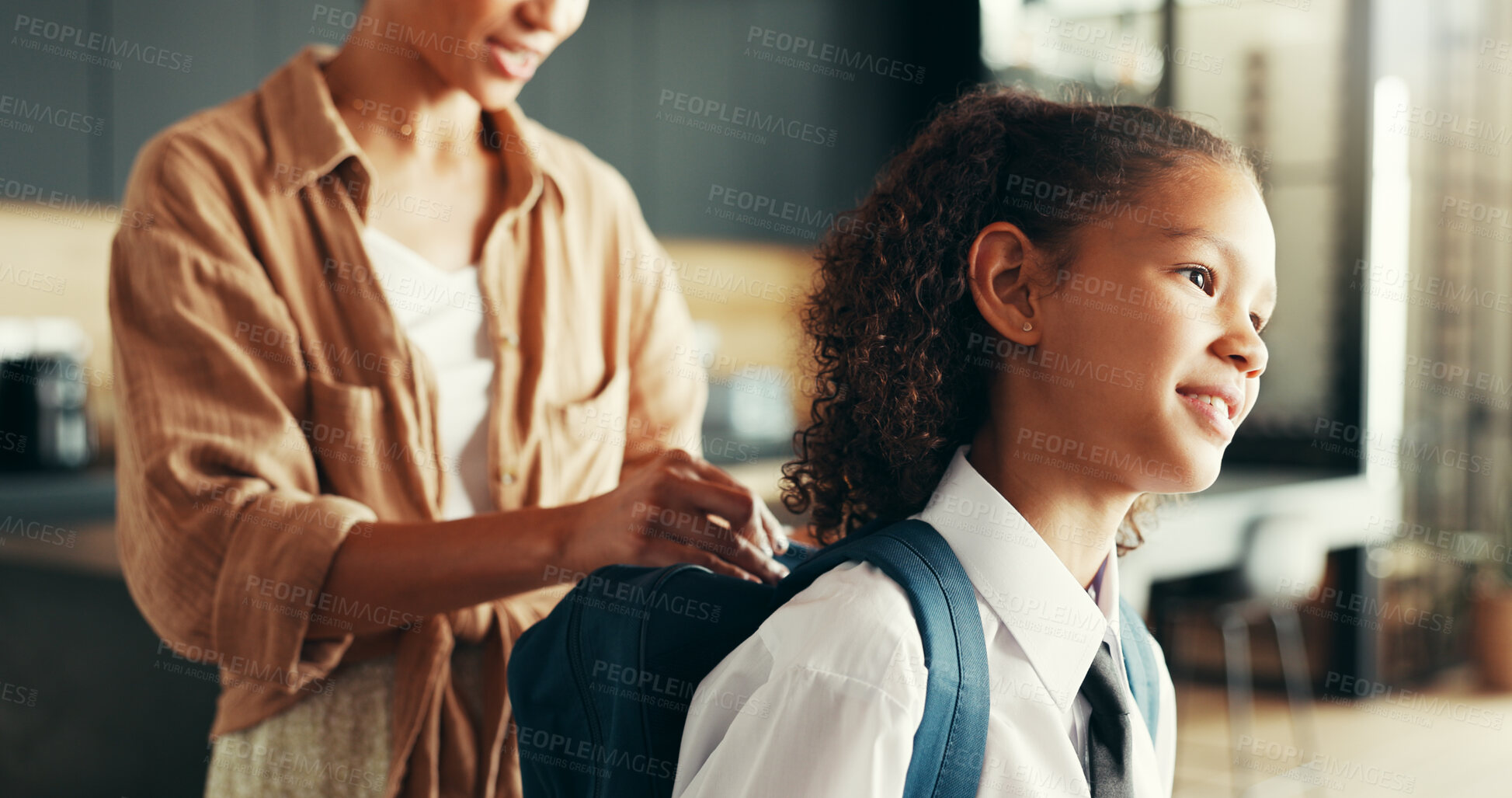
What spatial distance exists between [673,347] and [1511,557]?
14.4 ft

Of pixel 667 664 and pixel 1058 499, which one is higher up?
pixel 1058 499

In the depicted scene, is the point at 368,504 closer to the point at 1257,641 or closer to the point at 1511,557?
the point at 1257,641

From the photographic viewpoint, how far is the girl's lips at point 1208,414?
2.66ft

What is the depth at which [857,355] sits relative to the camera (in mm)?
943

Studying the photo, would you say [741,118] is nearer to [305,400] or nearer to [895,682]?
[305,400]

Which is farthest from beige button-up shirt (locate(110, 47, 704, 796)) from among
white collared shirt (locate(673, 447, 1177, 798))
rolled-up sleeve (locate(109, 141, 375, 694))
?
white collared shirt (locate(673, 447, 1177, 798))

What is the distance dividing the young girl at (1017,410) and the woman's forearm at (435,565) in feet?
0.83

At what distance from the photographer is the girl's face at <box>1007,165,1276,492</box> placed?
0.81m

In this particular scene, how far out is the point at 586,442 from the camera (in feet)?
3.99

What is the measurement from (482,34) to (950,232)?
0.47 metres

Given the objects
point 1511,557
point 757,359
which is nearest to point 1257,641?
point 1511,557

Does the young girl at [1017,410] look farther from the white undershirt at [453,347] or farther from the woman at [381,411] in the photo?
the white undershirt at [453,347]

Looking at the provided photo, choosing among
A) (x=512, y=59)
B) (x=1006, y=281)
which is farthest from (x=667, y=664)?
(x=512, y=59)

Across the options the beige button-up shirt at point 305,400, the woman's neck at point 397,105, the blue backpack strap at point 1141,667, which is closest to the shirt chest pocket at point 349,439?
the beige button-up shirt at point 305,400
